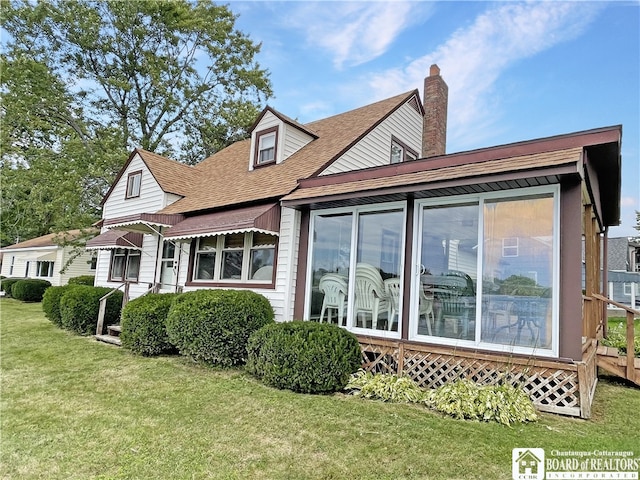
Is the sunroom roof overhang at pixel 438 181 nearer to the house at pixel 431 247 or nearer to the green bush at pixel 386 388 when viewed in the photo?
the house at pixel 431 247

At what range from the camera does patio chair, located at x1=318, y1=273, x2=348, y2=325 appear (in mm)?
7863

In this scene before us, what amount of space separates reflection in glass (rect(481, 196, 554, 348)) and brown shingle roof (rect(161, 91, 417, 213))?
4687 millimetres

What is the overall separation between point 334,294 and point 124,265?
986 cm

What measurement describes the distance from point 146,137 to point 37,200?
8.46m

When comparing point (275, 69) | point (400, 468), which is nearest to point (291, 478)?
point (400, 468)

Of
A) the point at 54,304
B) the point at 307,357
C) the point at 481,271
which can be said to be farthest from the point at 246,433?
the point at 54,304

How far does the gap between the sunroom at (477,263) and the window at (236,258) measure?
6.92ft

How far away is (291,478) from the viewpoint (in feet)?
11.9

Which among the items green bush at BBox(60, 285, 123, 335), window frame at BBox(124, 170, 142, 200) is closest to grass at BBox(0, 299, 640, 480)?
green bush at BBox(60, 285, 123, 335)

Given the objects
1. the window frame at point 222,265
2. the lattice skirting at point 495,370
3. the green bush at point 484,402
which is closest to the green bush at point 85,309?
the window frame at point 222,265

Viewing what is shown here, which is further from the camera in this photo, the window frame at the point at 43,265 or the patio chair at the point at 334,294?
the window frame at the point at 43,265

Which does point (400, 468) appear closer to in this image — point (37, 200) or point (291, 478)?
point (291, 478)

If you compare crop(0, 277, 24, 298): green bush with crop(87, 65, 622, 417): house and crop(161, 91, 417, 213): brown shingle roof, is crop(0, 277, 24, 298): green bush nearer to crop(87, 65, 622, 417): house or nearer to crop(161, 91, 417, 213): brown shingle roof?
crop(161, 91, 417, 213): brown shingle roof

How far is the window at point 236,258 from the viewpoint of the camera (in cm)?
977
